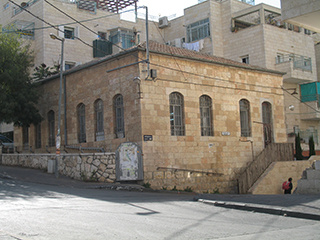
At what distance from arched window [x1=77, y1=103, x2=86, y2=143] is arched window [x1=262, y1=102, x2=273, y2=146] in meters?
10.5

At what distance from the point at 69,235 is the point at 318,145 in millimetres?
29052

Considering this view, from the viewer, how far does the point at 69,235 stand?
7.58 metres

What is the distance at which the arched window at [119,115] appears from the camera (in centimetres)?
1952

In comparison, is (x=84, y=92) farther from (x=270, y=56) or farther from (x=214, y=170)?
(x=270, y=56)

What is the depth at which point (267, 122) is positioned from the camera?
24.2m

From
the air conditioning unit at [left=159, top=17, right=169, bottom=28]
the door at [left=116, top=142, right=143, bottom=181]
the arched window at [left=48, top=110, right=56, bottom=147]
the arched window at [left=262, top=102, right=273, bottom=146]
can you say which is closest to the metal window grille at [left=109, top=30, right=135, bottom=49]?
the air conditioning unit at [left=159, top=17, right=169, bottom=28]

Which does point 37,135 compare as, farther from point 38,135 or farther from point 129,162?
point 129,162

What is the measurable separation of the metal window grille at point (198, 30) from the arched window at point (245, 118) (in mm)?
13193

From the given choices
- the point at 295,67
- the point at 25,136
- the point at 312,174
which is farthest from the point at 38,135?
the point at 295,67

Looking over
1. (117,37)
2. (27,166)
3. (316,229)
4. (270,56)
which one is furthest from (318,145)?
(316,229)

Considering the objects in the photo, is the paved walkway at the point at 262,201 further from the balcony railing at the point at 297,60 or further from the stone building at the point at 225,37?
the balcony railing at the point at 297,60

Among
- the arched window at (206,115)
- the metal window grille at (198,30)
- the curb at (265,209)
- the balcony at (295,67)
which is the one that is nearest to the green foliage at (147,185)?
the arched window at (206,115)

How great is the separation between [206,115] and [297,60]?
14226 mm

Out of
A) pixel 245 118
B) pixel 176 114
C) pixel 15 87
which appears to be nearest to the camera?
pixel 176 114
